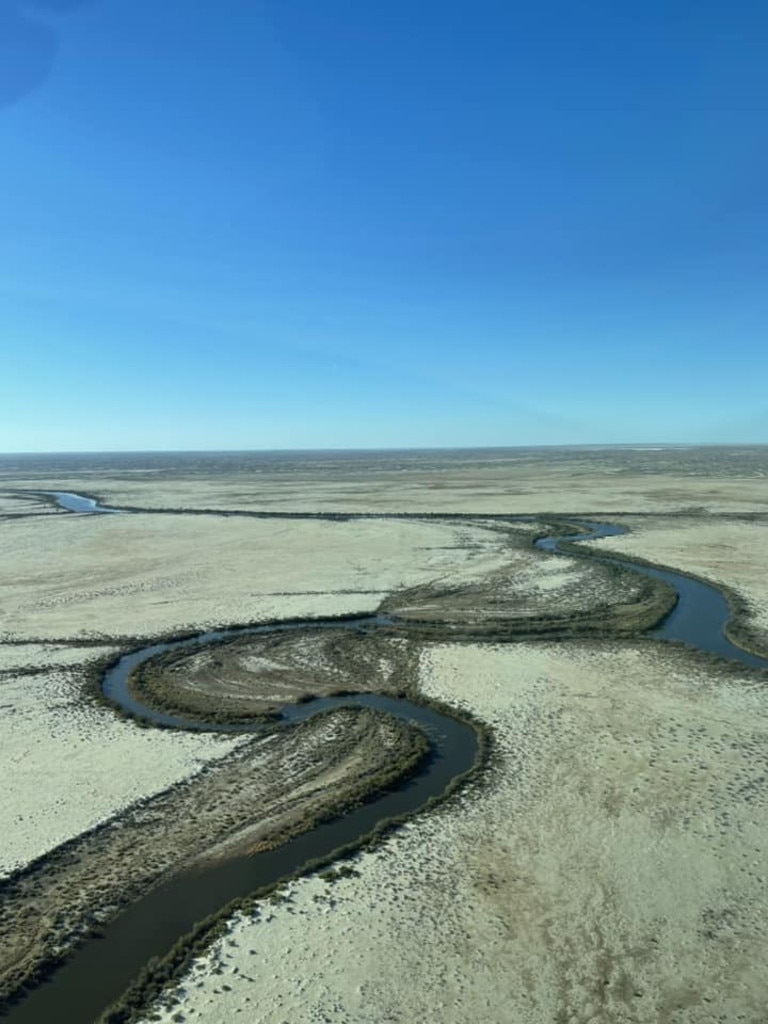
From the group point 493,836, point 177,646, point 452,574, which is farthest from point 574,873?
point 452,574

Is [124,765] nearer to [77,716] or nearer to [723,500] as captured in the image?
[77,716]

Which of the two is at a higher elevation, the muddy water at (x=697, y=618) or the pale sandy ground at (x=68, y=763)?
the muddy water at (x=697, y=618)

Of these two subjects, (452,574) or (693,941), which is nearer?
(693,941)

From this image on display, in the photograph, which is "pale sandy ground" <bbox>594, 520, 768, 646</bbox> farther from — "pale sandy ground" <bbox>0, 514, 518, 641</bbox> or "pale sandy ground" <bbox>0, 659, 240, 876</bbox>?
"pale sandy ground" <bbox>0, 659, 240, 876</bbox>

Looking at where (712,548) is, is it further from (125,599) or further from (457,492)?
(457,492)

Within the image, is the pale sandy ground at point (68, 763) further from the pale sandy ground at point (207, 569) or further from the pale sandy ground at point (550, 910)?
the pale sandy ground at point (207, 569)

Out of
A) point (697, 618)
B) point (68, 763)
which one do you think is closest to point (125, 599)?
point (68, 763)

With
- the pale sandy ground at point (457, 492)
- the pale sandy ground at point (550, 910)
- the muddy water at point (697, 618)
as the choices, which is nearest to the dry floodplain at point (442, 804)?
the pale sandy ground at point (550, 910)
